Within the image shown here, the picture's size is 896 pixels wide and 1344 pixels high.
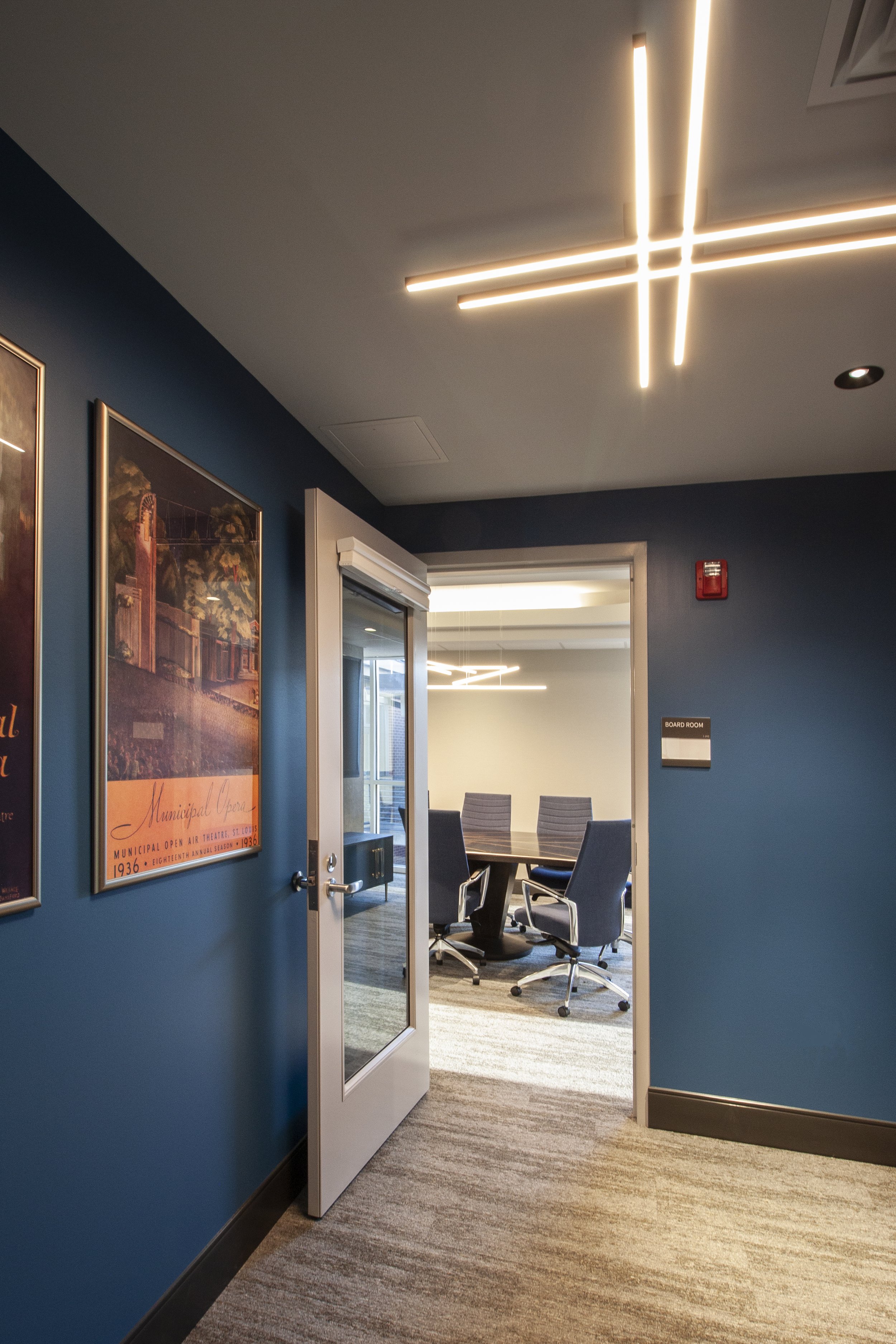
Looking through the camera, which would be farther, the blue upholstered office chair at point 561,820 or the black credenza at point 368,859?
the blue upholstered office chair at point 561,820

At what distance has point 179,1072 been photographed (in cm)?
165

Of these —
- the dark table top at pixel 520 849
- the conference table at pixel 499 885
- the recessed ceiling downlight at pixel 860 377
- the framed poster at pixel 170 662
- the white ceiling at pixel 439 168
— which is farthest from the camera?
the conference table at pixel 499 885

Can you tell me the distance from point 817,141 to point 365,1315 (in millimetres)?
2577

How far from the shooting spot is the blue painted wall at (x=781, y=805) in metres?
2.53

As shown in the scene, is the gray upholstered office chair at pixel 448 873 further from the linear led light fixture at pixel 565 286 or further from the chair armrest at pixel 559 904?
the linear led light fixture at pixel 565 286

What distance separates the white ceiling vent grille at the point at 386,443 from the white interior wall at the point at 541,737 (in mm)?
4635

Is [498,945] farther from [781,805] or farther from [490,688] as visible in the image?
[781,805]

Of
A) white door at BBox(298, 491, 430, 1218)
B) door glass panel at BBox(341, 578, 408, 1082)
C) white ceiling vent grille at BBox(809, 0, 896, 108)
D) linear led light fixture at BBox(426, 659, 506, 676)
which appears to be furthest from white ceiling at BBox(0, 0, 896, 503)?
linear led light fixture at BBox(426, 659, 506, 676)

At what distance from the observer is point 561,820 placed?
5.94 metres

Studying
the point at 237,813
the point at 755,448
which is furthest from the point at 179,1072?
the point at 755,448

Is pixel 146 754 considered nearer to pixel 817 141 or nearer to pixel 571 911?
pixel 817 141

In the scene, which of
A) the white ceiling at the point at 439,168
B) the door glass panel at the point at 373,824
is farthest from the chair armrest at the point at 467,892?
the white ceiling at the point at 439,168

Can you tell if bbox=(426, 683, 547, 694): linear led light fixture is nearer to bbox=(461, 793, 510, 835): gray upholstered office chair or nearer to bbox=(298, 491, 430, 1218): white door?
bbox=(461, 793, 510, 835): gray upholstered office chair

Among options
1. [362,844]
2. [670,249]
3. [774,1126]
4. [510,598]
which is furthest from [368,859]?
[510,598]
